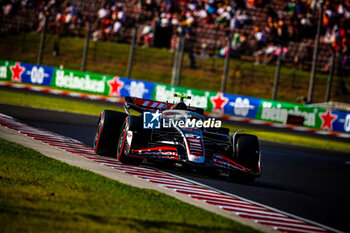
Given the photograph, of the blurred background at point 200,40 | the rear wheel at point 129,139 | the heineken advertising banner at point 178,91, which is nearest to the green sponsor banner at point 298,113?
the heineken advertising banner at point 178,91

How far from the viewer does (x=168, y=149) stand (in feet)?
32.2

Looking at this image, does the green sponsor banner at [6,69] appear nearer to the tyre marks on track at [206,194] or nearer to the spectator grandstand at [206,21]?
the spectator grandstand at [206,21]

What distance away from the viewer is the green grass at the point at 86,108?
21.1 meters

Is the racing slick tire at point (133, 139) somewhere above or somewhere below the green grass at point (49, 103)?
above

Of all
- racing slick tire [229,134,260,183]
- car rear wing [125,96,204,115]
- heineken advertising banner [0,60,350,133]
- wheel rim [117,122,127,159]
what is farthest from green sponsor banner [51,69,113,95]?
racing slick tire [229,134,260,183]

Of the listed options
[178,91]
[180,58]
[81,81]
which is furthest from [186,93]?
[81,81]

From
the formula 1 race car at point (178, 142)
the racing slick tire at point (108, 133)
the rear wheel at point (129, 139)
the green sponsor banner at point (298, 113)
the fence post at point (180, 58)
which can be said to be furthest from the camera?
the fence post at point (180, 58)

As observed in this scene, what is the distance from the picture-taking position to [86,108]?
77.3ft

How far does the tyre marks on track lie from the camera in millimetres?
7082

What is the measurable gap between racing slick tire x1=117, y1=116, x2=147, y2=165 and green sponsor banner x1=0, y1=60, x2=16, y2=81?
1726 centimetres

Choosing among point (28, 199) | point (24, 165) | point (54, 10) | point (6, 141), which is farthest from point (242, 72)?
point (28, 199)

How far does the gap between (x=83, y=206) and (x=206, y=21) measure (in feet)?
93.2

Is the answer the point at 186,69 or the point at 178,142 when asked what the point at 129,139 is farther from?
the point at 186,69

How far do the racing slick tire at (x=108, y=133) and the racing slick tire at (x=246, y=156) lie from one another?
220 centimetres
